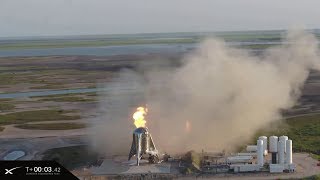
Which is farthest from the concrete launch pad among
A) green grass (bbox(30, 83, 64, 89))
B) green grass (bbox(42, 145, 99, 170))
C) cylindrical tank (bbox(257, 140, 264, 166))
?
green grass (bbox(30, 83, 64, 89))

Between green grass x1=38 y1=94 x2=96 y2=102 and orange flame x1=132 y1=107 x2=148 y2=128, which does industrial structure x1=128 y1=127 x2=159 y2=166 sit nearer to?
orange flame x1=132 y1=107 x2=148 y2=128

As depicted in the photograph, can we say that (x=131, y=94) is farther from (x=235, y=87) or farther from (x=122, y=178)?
(x=122, y=178)

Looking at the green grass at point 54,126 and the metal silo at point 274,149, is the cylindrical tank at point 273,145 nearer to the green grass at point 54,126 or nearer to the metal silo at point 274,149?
the metal silo at point 274,149

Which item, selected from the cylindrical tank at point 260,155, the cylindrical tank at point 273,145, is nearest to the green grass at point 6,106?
the cylindrical tank at point 260,155

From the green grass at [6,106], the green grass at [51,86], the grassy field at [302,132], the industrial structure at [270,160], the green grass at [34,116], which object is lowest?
the industrial structure at [270,160]

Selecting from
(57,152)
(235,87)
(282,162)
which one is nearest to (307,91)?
(235,87)
